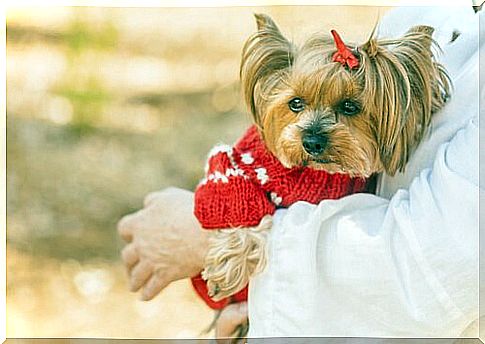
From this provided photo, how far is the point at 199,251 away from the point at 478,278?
0.42 m

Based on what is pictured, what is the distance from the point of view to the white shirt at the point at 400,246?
1029mm

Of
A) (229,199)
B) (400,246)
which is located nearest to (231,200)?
(229,199)

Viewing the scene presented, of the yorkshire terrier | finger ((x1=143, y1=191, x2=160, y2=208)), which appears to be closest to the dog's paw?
the yorkshire terrier

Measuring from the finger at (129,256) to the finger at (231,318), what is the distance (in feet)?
0.60

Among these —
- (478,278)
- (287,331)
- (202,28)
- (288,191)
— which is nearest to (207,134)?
(202,28)

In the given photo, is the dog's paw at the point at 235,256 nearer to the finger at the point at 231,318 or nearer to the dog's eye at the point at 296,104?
the finger at the point at 231,318

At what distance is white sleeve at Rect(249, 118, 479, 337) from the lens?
3.37 ft

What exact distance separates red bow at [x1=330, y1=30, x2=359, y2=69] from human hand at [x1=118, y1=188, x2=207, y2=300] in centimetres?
34

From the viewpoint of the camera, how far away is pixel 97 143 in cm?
146

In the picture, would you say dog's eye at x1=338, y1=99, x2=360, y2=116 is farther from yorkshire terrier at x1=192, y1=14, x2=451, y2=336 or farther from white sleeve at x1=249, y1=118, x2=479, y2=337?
white sleeve at x1=249, y1=118, x2=479, y2=337

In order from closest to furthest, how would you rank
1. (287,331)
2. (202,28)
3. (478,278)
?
(478,278), (287,331), (202,28)

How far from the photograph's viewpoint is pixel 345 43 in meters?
1.13

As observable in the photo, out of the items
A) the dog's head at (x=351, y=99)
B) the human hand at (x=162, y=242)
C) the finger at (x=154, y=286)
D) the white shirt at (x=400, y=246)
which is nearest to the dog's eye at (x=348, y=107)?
the dog's head at (x=351, y=99)

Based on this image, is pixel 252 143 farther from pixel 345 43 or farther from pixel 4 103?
pixel 4 103
